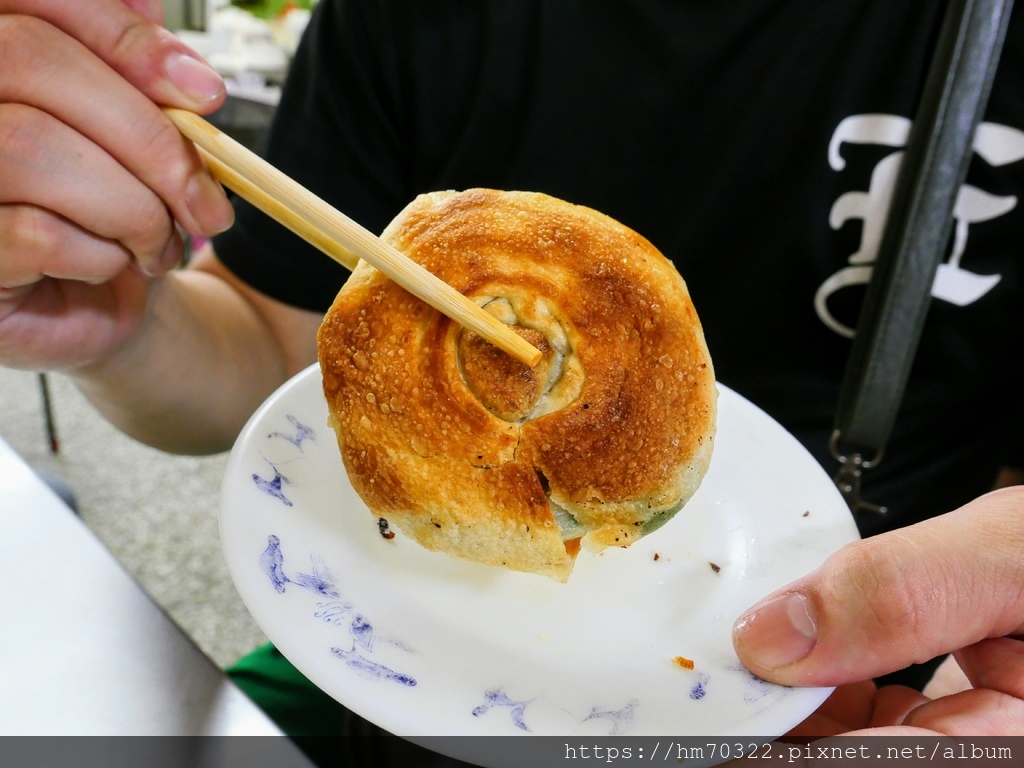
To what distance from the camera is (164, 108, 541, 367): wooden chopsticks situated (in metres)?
0.76

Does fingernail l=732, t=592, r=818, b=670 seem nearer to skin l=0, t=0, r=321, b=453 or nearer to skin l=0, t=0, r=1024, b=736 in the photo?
skin l=0, t=0, r=1024, b=736

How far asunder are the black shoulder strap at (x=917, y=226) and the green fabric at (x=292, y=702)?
39.9 inches

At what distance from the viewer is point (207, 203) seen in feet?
2.90

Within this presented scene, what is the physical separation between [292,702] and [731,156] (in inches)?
50.5

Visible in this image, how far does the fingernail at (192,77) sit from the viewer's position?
0.82 meters

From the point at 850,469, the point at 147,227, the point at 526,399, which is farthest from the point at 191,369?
the point at 850,469

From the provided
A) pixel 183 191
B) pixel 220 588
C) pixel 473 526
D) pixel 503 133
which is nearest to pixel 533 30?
pixel 503 133

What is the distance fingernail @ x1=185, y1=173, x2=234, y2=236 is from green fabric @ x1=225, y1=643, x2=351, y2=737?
0.88 metres

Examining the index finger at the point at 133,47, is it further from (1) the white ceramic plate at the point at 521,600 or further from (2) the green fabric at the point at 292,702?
(2) the green fabric at the point at 292,702

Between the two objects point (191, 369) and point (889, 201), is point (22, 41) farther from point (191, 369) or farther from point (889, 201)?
point (889, 201)

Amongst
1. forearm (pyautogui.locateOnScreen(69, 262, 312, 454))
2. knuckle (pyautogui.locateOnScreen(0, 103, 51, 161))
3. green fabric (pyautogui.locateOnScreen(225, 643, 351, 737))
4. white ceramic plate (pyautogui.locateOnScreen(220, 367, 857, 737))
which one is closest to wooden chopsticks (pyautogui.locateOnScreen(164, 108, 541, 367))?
knuckle (pyautogui.locateOnScreen(0, 103, 51, 161))

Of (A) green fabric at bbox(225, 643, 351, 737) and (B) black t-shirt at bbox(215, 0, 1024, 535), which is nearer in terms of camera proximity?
(B) black t-shirt at bbox(215, 0, 1024, 535)

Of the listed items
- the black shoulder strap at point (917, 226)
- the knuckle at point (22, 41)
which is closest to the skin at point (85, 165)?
the knuckle at point (22, 41)

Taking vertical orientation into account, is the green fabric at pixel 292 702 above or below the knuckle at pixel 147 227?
below
